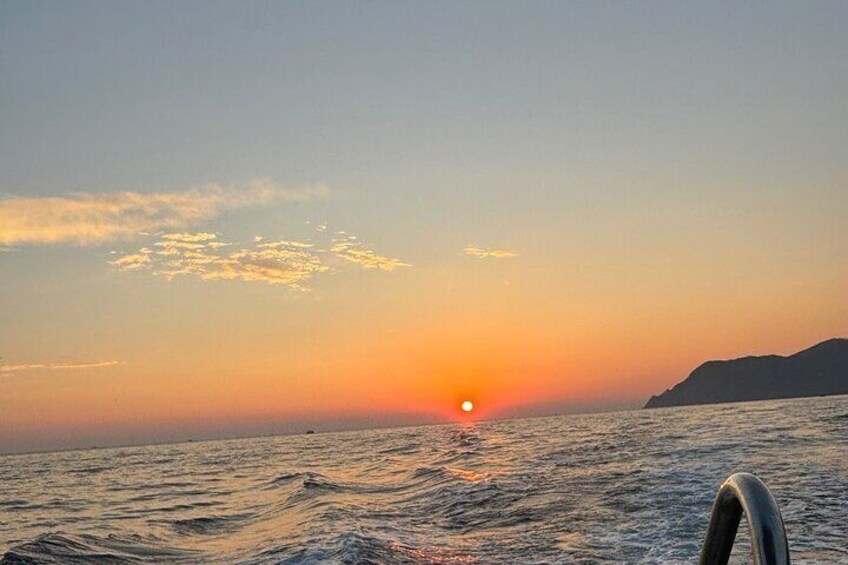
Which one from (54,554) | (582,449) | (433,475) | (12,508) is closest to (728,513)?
(54,554)

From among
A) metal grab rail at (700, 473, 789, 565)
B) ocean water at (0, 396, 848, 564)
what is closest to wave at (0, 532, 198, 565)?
ocean water at (0, 396, 848, 564)

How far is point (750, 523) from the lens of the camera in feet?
5.32

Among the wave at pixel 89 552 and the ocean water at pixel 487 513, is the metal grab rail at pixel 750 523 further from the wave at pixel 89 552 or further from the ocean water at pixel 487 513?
the wave at pixel 89 552

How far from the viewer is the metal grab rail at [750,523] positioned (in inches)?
61.3

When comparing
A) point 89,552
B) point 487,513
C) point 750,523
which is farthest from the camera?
point 487,513

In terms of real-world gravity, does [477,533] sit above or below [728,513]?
below

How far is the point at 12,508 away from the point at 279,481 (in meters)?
9.08

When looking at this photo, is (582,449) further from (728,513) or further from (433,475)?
(728,513)

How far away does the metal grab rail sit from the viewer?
1558mm

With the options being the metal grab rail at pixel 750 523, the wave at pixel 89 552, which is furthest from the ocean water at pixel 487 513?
the metal grab rail at pixel 750 523

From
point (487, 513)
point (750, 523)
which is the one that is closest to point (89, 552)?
point (487, 513)

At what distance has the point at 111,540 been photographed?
1543 cm

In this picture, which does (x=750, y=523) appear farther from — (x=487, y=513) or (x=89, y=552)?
(x=89, y=552)

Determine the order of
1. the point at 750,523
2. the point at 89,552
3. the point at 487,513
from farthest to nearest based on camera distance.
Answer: the point at 487,513
the point at 89,552
the point at 750,523
